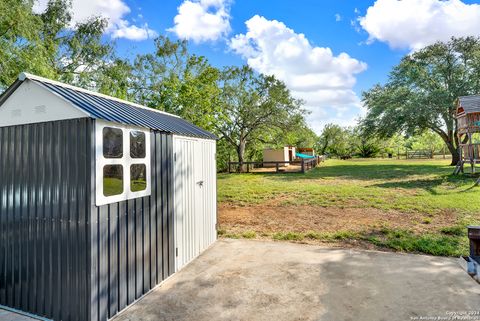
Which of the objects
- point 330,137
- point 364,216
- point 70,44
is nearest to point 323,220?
point 364,216

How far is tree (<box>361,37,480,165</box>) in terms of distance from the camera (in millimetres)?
17453

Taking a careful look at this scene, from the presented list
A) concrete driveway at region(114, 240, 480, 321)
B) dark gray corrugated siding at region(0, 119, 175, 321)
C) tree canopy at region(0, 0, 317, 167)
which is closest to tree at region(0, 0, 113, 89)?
tree canopy at region(0, 0, 317, 167)

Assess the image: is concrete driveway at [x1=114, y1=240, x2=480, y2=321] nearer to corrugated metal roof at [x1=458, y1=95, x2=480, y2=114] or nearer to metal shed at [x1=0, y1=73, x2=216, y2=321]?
metal shed at [x1=0, y1=73, x2=216, y2=321]

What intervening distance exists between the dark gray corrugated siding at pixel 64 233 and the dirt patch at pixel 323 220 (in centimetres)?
286

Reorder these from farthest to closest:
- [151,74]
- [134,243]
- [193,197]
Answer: [151,74], [193,197], [134,243]

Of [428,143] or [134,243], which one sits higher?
[428,143]

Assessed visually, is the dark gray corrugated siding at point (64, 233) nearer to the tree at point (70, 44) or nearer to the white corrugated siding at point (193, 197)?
the white corrugated siding at point (193, 197)

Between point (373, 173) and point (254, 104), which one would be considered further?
point (254, 104)

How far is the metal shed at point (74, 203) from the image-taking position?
2.39 m

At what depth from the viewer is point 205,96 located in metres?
11.8

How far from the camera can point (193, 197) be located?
413 cm

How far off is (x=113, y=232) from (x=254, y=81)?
19416mm

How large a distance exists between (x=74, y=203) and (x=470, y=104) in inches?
587

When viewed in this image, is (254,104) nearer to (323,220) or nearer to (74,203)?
(323,220)
